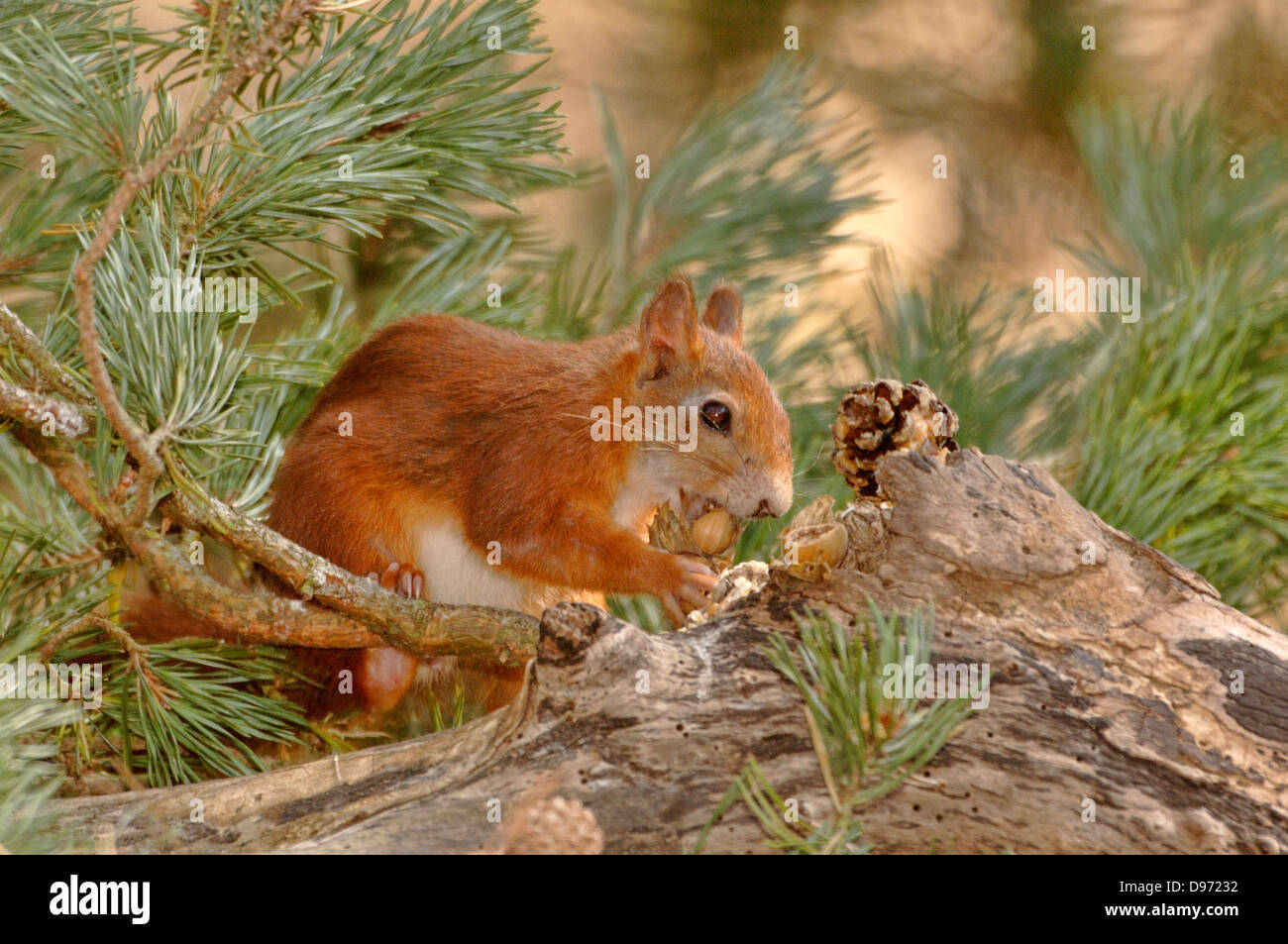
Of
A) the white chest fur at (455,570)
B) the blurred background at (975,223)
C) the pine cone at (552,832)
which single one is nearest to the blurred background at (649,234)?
the blurred background at (975,223)

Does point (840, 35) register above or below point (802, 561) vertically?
above

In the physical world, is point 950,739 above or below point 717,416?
below

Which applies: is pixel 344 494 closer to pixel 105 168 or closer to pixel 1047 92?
pixel 105 168

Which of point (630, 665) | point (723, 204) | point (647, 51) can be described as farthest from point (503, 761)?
point (647, 51)

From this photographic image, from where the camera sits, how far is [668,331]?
126 cm

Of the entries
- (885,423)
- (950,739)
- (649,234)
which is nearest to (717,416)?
(649,234)

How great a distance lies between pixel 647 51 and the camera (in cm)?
204

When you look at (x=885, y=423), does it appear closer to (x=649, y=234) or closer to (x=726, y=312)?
(x=726, y=312)

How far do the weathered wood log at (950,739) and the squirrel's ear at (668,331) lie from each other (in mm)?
459

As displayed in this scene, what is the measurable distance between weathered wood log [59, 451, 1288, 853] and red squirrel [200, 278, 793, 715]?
393mm

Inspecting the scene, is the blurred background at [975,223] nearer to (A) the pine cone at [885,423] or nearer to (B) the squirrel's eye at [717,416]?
(B) the squirrel's eye at [717,416]

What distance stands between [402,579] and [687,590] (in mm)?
263

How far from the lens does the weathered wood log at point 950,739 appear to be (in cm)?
73

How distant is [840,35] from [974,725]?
152 centimetres
